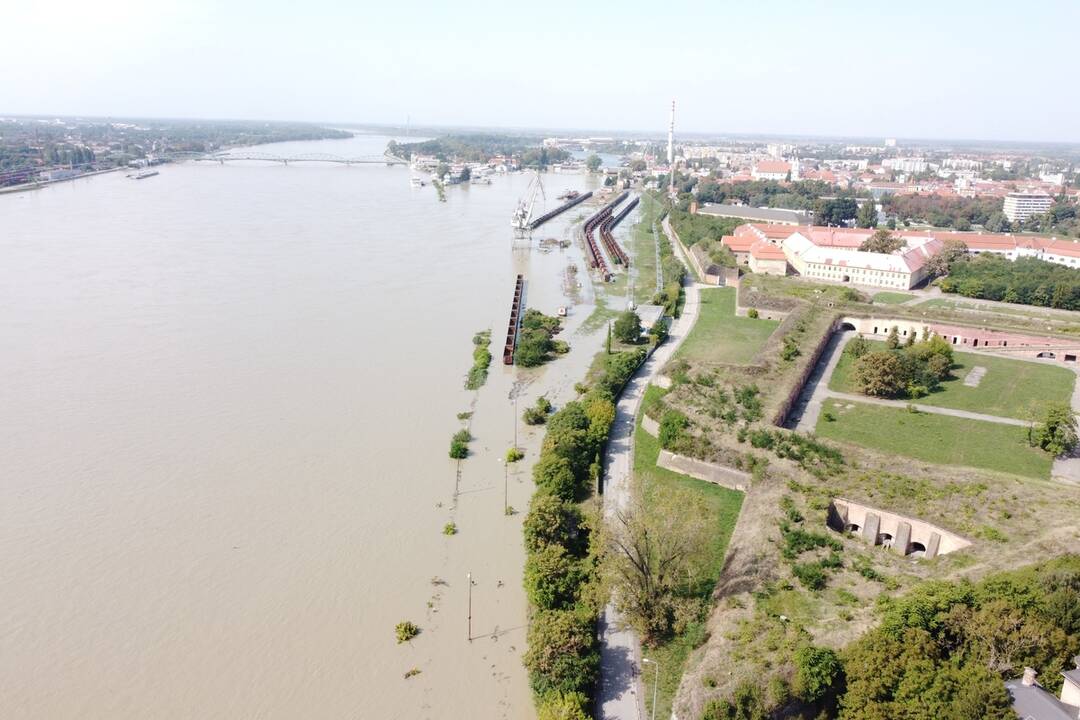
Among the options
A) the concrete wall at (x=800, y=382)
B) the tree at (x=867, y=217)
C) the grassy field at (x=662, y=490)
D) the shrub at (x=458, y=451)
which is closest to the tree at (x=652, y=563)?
the grassy field at (x=662, y=490)

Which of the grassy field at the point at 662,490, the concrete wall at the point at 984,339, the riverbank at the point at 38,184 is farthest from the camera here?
the riverbank at the point at 38,184

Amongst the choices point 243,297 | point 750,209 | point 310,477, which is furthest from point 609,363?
point 750,209

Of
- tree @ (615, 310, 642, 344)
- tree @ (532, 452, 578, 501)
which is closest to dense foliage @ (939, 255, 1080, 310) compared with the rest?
tree @ (615, 310, 642, 344)

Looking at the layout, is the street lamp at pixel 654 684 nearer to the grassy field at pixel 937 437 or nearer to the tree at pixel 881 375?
the grassy field at pixel 937 437

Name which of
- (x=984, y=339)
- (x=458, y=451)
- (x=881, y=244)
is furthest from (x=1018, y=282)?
(x=458, y=451)

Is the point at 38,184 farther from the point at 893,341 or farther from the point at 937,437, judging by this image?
the point at 937,437

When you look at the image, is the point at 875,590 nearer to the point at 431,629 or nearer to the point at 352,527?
the point at 431,629
